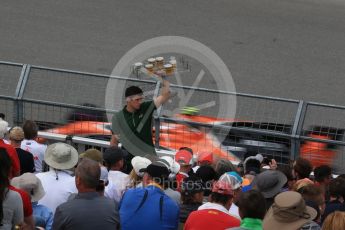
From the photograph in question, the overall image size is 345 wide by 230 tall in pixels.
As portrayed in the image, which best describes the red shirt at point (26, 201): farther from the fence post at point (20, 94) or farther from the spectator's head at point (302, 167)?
the fence post at point (20, 94)

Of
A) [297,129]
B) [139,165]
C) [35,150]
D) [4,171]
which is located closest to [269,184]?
[139,165]

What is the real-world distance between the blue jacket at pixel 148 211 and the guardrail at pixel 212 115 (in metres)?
3.88

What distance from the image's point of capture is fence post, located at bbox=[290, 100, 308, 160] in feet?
40.2

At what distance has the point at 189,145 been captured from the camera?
1280 cm

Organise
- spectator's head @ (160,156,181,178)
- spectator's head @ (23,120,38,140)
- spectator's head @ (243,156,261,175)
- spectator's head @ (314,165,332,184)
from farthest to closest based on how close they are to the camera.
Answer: spectator's head @ (23,120,38,140) → spectator's head @ (243,156,261,175) → spectator's head @ (314,165,332,184) → spectator's head @ (160,156,181,178)

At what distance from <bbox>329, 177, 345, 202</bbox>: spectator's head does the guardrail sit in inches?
121

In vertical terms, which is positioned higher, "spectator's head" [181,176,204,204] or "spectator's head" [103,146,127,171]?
"spectator's head" [103,146,127,171]

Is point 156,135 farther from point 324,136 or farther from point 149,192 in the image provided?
point 149,192

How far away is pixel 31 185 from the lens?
8.34 m

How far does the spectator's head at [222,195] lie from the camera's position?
26.7ft

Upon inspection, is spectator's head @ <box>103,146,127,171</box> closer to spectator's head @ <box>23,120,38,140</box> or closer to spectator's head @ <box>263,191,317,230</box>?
spectator's head @ <box>23,120,38,140</box>

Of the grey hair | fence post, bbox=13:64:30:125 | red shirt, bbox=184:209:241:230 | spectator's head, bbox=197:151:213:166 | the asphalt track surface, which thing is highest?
the asphalt track surface

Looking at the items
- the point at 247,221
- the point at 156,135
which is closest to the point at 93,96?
the point at 156,135

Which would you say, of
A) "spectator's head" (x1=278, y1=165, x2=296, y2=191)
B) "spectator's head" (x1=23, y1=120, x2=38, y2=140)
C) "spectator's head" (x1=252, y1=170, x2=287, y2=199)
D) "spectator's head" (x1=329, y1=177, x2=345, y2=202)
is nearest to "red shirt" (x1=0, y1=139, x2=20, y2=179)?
"spectator's head" (x1=23, y1=120, x2=38, y2=140)
